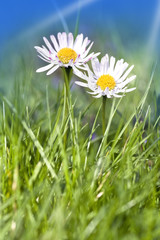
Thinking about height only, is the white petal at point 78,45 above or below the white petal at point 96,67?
above

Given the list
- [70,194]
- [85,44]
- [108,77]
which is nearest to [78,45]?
[85,44]

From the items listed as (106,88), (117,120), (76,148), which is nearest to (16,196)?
(76,148)

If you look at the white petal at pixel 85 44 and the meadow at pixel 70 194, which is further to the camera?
the white petal at pixel 85 44

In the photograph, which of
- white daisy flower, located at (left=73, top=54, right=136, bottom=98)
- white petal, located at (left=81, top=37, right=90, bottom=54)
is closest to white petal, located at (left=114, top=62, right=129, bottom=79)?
white daisy flower, located at (left=73, top=54, right=136, bottom=98)

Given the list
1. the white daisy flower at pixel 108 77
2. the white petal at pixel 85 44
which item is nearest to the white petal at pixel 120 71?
the white daisy flower at pixel 108 77

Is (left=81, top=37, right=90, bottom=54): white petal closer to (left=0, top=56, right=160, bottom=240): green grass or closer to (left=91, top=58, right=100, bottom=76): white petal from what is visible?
(left=91, top=58, right=100, bottom=76): white petal

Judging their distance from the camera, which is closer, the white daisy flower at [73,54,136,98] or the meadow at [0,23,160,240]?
the meadow at [0,23,160,240]

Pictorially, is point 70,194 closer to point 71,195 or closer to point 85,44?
point 71,195

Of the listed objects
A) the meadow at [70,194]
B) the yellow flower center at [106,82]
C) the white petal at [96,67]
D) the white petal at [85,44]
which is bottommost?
the meadow at [70,194]

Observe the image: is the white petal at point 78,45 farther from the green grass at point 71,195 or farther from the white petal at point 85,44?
the green grass at point 71,195
